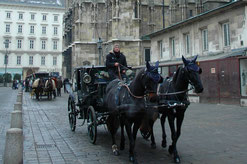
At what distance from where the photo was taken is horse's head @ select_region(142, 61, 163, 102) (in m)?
4.42

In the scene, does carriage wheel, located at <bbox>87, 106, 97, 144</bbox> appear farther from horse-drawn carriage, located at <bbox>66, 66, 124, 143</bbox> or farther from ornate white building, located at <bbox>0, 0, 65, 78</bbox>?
ornate white building, located at <bbox>0, 0, 65, 78</bbox>

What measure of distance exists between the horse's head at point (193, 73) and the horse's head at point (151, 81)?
65cm

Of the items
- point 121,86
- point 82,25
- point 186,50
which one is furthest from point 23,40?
point 121,86

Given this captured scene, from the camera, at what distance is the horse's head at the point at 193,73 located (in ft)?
15.2

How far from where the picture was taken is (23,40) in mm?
70125

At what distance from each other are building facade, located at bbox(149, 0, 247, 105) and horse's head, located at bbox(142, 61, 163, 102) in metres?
A: 9.91

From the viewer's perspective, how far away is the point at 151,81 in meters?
4.48

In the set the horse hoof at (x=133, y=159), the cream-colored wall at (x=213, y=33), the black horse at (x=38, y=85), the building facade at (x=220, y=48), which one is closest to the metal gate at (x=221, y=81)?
the building facade at (x=220, y=48)

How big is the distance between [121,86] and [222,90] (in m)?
10.5

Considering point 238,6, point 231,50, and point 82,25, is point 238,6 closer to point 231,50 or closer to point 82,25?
point 231,50

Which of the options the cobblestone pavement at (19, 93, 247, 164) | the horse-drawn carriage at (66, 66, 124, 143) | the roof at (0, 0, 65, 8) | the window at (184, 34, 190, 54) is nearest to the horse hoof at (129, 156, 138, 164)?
the cobblestone pavement at (19, 93, 247, 164)

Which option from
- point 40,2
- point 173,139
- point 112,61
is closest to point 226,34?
point 112,61

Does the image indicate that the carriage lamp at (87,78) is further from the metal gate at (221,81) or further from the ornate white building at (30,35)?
the ornate white building at (30,35)

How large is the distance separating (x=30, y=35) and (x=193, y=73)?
73108mm
